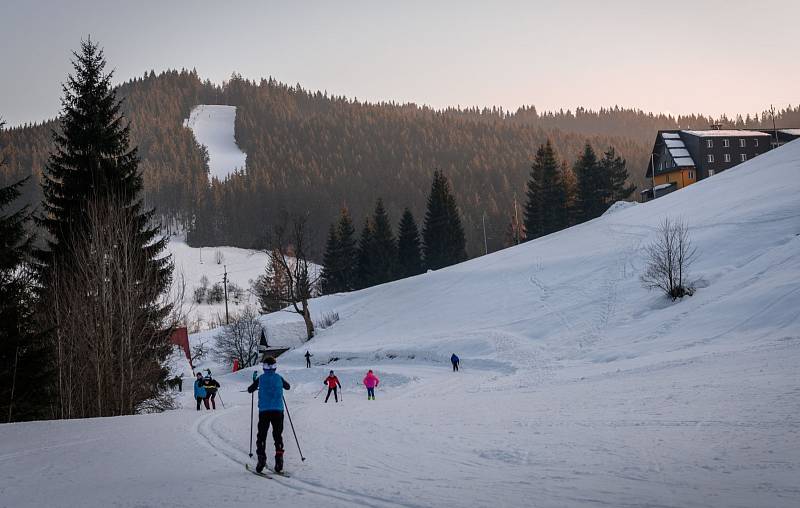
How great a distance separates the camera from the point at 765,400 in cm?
1260

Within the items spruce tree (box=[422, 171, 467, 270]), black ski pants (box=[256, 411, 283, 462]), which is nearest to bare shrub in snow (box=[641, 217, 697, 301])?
black ski pants (box=[256, 411, 283, 462])

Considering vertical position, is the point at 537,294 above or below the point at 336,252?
below

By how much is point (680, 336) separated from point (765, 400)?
17191mm

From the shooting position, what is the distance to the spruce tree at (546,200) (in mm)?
78500

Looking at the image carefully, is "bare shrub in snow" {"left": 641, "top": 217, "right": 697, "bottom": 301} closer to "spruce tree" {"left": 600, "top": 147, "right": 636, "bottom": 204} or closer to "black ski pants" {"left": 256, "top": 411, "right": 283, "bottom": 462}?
"black ski pants" {"left": 256, "top": 411, "right": 283, "bottom": 462}

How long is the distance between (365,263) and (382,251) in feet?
8.52

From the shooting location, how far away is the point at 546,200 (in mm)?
79250

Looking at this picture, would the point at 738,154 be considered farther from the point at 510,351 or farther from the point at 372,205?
the point at 372,205

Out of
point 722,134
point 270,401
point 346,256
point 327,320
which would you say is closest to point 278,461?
point 270,401

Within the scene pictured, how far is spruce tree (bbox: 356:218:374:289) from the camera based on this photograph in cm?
7919

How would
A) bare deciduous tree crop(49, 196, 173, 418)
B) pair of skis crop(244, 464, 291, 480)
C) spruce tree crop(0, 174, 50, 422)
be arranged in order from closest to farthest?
pair of skis crop(244, 464, 291, 480), spruce tree crop(0, 174, 50, 422), bare deciduous tree crop(49, 196, 173, 418)

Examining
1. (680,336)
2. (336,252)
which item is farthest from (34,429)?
(336,252)

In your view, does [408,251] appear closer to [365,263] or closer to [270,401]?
[365,263]

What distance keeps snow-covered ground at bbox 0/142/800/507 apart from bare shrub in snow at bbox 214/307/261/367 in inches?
682
